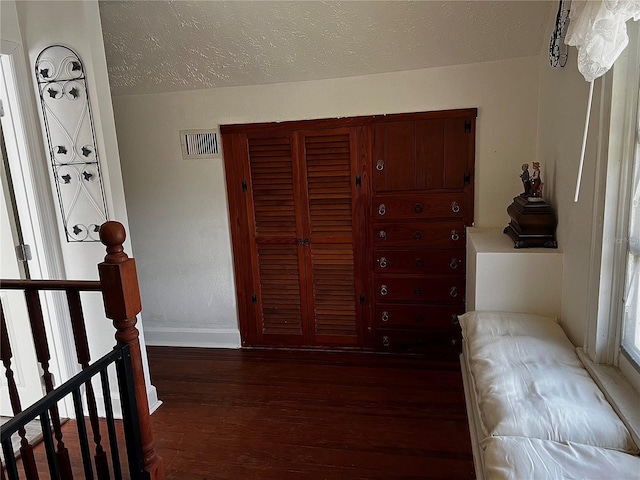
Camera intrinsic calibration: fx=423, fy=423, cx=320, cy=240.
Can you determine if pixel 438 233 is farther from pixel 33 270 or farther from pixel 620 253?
pixel 33 270

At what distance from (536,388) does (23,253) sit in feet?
8.29

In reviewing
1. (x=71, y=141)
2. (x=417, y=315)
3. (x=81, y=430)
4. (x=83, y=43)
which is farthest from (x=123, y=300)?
(x=417, y=315)

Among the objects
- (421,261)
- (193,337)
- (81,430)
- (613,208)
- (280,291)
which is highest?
(613,208)

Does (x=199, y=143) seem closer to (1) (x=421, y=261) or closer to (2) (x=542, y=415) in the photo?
(1) (x=421, y=261)

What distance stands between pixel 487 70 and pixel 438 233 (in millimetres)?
1044

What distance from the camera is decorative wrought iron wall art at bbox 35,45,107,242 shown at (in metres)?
2.17

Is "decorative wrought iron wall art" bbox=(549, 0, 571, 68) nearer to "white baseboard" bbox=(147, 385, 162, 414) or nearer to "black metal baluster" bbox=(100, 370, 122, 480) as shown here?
Answer: "black metal baluster" bbox=(100, 370, 122, 480)

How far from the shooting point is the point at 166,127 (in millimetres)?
3068

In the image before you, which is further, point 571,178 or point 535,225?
point 535,225

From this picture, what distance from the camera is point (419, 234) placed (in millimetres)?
2840

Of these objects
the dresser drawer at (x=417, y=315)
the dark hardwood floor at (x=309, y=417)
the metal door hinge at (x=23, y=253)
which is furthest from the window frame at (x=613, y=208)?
the metal door hinge at (x=23, y=253)

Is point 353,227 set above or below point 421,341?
above

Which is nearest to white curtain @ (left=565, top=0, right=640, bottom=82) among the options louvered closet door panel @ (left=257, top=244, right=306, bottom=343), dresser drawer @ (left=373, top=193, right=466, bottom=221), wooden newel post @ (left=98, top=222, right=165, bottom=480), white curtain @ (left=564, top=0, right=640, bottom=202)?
white curtain @ (left=564, top=0, right=640, bottom=202)

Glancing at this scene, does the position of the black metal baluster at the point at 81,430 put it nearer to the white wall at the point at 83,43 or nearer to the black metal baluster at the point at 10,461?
the black metal baluster at the point at 10,461
